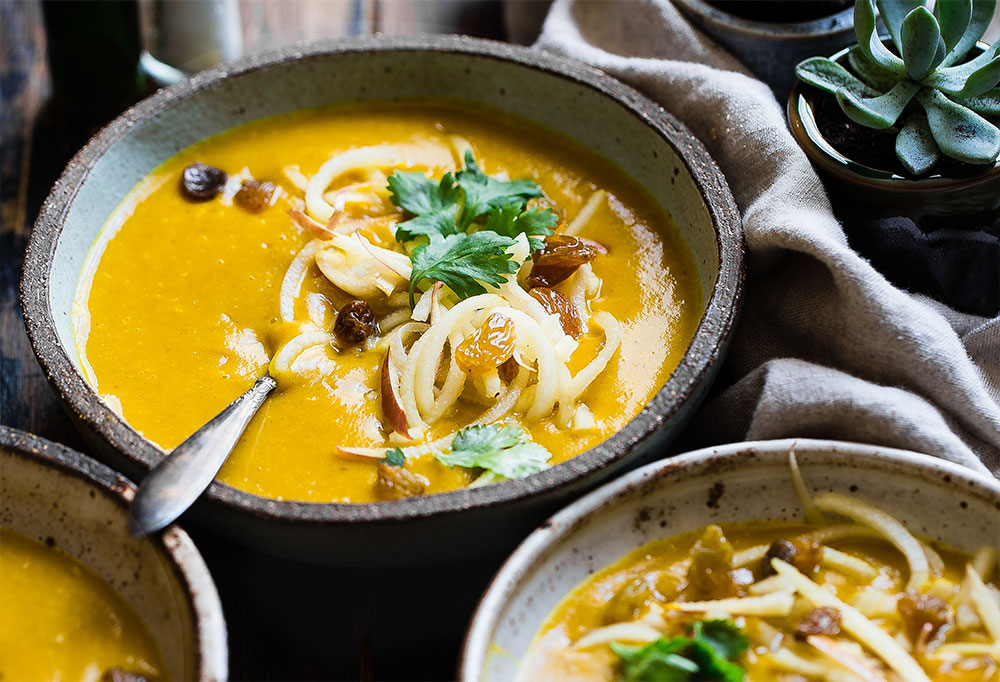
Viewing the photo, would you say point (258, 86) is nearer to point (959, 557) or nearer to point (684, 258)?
point (684, 258)

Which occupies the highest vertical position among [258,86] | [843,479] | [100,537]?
[258,86]

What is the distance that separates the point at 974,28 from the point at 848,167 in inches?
20.2

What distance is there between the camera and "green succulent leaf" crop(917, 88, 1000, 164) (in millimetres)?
2775

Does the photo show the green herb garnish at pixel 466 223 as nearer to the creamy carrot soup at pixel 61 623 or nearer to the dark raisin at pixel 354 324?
the dark raisin at pixel 354 324

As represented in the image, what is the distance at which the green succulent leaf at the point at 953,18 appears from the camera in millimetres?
2893

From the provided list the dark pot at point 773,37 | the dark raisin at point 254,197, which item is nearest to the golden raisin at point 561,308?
the dark raisin at point 254,197

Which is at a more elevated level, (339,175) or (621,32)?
(621,32)

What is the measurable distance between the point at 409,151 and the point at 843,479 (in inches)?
64.5

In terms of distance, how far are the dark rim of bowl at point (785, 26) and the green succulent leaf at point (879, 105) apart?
0.47 meters

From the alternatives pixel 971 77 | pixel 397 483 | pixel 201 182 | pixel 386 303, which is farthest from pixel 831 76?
pixel 201 182

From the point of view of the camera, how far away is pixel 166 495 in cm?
231

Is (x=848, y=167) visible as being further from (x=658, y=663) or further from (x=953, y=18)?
(x=658, y=663)

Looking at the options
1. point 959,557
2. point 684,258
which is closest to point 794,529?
point 959,557

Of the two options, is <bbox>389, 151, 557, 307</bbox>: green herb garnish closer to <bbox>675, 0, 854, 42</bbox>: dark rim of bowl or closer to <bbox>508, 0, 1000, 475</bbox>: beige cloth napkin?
<bbox>508, 0, 1000, 475</bbox>: beige cloth napkin
